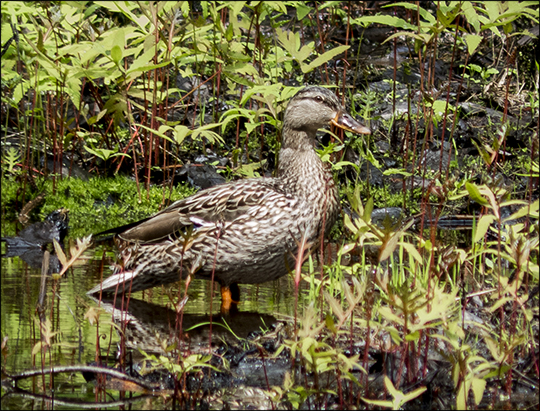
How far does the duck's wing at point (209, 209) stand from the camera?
516cm

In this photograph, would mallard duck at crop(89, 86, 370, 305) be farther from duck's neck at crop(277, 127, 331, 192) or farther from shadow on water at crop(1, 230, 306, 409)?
shadow on water at crop(1, 230, 306, 409)

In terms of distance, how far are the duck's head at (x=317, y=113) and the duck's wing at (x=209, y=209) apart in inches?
23.2

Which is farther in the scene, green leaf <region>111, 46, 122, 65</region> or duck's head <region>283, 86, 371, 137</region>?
duck's head <region>283, 86, 371, 137</region>

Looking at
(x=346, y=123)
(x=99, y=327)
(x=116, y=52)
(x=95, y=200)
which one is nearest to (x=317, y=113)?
(x=346, y=123)

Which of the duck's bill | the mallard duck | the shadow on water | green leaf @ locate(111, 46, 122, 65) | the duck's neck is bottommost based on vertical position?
the shadow on water

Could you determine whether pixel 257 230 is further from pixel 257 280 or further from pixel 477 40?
pixel 477 40

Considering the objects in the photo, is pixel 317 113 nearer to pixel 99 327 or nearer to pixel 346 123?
pixel 346 123

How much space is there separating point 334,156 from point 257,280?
275 centimetres

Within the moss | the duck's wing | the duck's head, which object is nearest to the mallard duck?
the duck's wing

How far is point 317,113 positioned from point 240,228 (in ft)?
4.08

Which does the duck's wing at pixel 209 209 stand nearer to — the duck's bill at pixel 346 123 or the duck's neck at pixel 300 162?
the duck's neck at pixel 300 162

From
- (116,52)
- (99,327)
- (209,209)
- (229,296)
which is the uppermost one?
(116,52)

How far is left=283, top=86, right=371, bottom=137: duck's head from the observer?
577 centimetres

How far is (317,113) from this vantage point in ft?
19.0
